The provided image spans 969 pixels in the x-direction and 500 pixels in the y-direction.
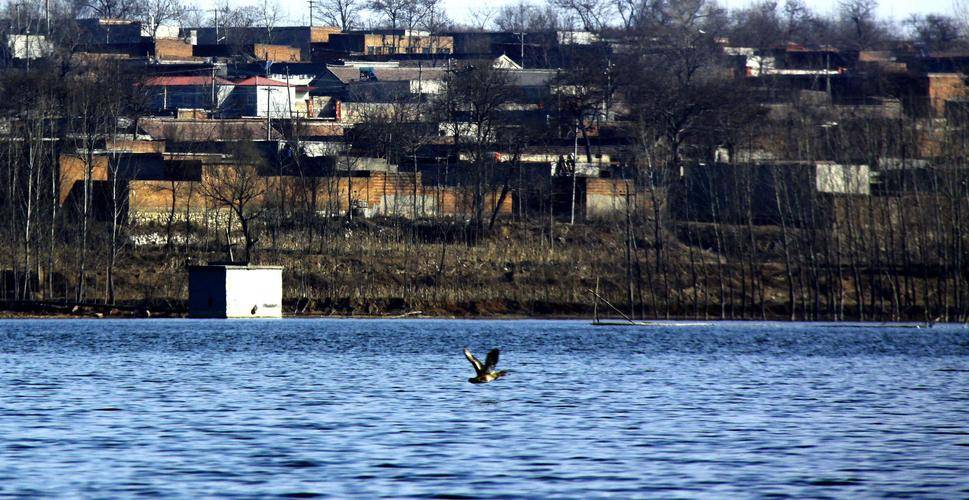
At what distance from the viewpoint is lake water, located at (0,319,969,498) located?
2514 centimetres

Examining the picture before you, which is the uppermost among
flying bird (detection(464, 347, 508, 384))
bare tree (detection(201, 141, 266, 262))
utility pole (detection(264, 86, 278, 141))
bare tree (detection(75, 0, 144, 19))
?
bare tree (detection(75, 0, 144, 19))

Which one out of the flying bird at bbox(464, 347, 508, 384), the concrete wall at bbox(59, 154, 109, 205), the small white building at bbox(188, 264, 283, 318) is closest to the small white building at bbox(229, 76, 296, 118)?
the concrete wall at bbox(59, 154, 109, 205)

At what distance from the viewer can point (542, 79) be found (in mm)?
133625

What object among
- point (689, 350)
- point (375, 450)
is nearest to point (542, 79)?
point (689, 350)

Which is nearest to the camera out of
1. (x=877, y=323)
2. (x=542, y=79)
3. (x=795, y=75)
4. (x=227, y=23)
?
(x=877, y=323)

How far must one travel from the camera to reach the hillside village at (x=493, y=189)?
8006cm

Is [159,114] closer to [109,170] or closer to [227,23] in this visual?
[109,170]

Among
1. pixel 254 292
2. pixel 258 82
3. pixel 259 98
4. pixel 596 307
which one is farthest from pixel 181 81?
pixel 596 307

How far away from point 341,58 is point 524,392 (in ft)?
377

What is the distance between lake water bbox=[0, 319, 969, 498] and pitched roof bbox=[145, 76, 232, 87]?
70.6 metres

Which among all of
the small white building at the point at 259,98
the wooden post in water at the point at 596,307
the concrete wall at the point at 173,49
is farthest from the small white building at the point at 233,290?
the concrete wall at the point at 173,49

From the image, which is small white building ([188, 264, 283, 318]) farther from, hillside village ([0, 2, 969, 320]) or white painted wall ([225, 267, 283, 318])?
hillside village ([0, 2, 969, 320])

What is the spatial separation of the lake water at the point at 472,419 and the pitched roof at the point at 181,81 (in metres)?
70.6

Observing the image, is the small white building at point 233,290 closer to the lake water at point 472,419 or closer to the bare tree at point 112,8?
the lake water at point 472,419
